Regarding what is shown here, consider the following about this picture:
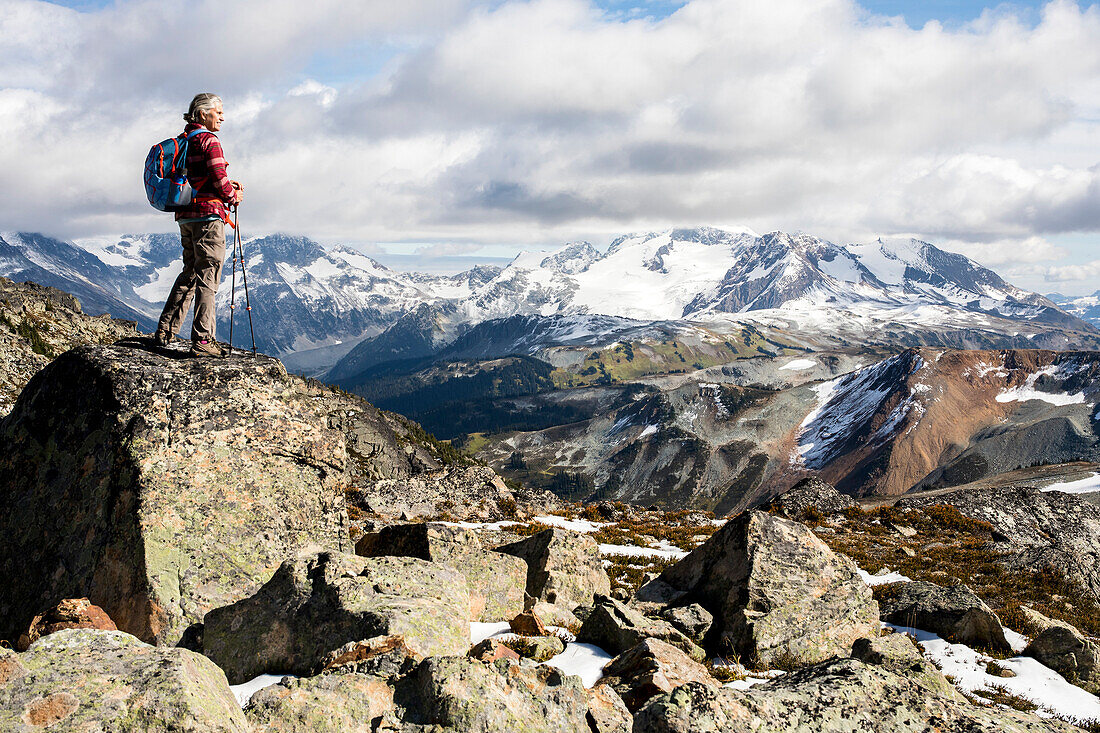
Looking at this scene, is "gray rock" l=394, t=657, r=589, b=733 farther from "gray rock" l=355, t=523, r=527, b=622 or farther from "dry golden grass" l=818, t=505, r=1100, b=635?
"dry golden grass" l=818, t=505, r=1100, b=635

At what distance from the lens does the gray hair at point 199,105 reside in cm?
1343

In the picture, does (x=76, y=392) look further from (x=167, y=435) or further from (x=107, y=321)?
(x=107, y=321)

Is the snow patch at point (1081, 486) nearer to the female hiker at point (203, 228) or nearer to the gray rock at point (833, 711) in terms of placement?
the gray rock at point (833, 711)

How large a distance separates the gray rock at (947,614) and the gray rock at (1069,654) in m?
0.80

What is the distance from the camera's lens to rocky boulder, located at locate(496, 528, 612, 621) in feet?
55.2

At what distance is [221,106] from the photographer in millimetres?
13734

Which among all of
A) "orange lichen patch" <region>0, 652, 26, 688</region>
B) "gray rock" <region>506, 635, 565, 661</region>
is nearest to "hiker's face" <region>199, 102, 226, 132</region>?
"orange lichen patch" <region>0, 652, 26, 688</region>

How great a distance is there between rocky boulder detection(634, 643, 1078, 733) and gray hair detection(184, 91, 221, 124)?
48.2 ft

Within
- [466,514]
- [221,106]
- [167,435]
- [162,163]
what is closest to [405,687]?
[167,435]

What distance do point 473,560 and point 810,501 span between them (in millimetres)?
41018

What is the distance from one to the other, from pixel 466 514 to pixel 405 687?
2971 centimetres

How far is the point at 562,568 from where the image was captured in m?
17.5

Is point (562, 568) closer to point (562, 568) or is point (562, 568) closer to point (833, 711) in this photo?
point (562, 568)

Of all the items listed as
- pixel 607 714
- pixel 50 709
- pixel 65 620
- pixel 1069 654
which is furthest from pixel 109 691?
pixel 1069 654
